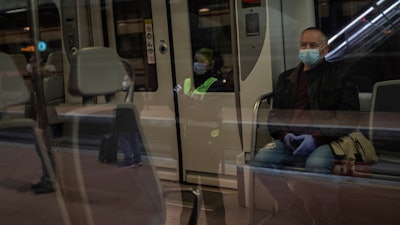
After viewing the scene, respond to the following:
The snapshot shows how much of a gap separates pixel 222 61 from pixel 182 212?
4.31ft

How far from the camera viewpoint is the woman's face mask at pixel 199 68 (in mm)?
3091

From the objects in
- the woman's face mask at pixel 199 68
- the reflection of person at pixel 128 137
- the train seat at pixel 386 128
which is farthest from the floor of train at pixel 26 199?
the train seat at pixel 386 128

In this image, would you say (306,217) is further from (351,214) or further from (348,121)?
(348,121)

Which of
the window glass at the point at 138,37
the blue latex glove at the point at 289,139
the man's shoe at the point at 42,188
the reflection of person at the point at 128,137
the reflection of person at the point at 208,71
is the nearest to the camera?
the reflection of person at the point at 128,137

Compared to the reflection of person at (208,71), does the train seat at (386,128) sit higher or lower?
lower

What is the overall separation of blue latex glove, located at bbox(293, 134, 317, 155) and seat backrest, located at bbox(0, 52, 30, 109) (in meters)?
1.53

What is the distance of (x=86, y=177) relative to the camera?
6.48 feet

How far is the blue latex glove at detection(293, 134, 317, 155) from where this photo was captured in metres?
2.63

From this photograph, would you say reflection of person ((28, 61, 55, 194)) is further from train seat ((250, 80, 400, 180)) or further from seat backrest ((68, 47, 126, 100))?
train seat ((250, 80, 400, 180))

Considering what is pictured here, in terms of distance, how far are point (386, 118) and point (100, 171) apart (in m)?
1.66

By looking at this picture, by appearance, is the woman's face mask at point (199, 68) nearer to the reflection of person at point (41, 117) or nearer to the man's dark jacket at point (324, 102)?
the man's dark jacket at point (324, 102)

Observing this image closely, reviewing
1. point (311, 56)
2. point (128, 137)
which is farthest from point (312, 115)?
point (128, 137)

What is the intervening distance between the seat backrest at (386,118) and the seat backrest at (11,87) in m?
1.88

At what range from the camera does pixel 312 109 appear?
2.65 m
